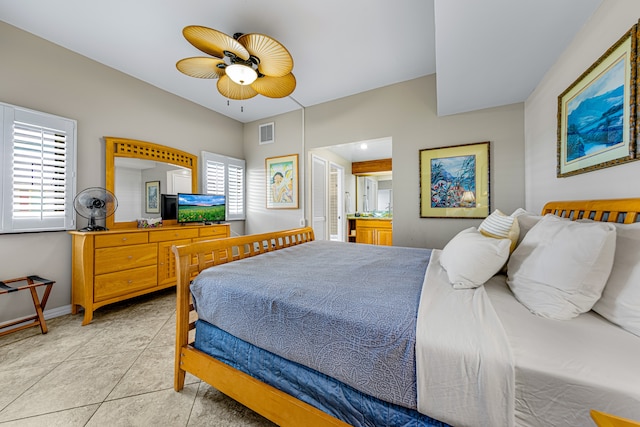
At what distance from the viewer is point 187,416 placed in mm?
1265

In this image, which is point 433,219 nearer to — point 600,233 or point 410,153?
point 410,153

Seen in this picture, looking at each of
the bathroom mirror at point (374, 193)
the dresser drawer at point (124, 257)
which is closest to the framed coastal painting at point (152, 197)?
the dresser drawer at point (124, 257)

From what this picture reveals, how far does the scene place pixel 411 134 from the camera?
3.02m

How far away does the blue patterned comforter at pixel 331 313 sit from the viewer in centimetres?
83

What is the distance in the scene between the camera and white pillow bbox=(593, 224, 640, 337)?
0.74 m

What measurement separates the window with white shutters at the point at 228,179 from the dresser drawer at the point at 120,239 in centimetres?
130

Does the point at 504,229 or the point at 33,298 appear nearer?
the point at 504,229

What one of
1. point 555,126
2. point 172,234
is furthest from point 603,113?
point 172,234

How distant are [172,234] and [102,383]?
1735mm

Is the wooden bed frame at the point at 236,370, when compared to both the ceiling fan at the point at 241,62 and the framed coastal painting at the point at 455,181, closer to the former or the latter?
the framed coastal painting at the point at 455,181

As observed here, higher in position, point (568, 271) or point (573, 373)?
point (568, 271)

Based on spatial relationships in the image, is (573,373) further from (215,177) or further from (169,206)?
(215,177)

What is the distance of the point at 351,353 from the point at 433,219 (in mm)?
2450

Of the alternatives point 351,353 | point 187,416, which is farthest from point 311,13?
point 187,416
